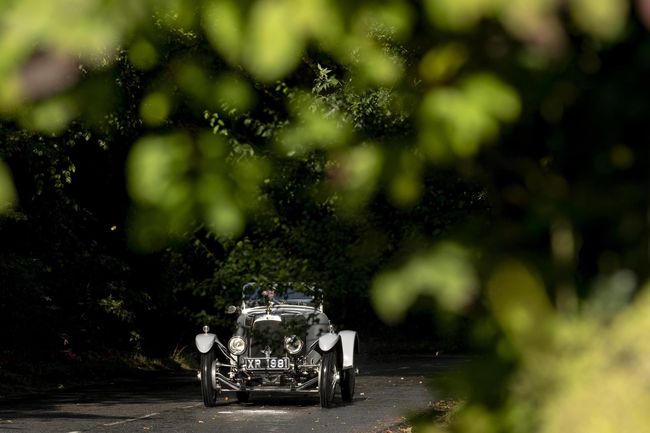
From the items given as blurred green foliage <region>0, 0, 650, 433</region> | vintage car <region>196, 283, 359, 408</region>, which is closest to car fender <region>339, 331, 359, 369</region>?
vintage car <region>196, 283, 359, 408</region>

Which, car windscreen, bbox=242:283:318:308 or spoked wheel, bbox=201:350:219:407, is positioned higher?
car windscreen, bbox=242:283:318:308

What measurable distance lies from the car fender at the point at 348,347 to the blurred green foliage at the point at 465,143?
1487 centimetres

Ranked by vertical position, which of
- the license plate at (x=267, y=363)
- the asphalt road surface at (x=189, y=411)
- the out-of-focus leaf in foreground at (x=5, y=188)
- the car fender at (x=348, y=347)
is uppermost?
the car fender at (x=348, y=347)

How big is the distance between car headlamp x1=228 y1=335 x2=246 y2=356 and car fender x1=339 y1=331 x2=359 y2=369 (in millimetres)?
1352

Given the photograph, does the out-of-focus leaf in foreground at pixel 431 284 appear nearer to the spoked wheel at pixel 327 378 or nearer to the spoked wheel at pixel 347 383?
the spoked wheel at pixel 327 378

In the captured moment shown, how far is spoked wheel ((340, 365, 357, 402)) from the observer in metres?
18.7

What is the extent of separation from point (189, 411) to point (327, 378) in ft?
6.19

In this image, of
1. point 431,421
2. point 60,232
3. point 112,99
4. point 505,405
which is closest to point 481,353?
point 505,405

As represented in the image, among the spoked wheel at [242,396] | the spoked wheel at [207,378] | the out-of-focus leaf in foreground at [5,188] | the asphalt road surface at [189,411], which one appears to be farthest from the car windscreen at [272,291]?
the out-of-focus leaf in foreground at [5,188]

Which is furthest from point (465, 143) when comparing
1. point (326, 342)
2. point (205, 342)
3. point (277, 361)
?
point (205, 342)

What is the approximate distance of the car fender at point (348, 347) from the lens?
18328mm

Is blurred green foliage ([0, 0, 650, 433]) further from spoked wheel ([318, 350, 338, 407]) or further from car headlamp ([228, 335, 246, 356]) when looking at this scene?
car headlamp ([228, 335, 246, 356])

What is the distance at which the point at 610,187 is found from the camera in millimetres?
2941

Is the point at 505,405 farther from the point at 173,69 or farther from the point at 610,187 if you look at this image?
the point at 173,69
